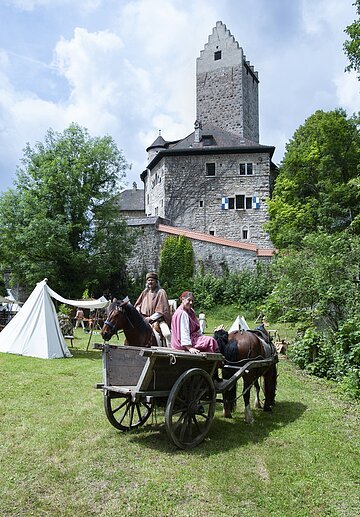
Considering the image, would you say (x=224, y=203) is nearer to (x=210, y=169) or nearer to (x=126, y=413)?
(x=210, y=169)

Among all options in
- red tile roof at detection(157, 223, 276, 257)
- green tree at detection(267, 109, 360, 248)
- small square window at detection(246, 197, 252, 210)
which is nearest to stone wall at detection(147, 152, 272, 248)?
small square window at detection(246, 197, 252, 210)

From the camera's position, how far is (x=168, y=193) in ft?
121

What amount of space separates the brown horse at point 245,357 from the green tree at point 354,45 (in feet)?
38.7

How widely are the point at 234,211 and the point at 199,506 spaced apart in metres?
32.8

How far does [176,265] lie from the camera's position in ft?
106

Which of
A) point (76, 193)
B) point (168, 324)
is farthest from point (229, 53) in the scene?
point (168, 324)

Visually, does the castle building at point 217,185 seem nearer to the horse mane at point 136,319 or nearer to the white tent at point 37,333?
the white tent at point 37,333

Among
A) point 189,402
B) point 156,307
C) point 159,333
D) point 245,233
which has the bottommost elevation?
point 189,402

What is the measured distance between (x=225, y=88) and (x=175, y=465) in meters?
39.7

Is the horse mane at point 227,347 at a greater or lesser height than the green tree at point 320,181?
lesser

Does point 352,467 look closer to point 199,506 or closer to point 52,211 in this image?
point 199,506

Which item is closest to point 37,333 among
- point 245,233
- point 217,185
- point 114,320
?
point 114,320

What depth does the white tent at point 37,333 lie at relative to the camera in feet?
45.2

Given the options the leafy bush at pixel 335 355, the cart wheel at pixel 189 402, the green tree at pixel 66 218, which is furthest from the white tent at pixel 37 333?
the green tree at pixel 66 218
